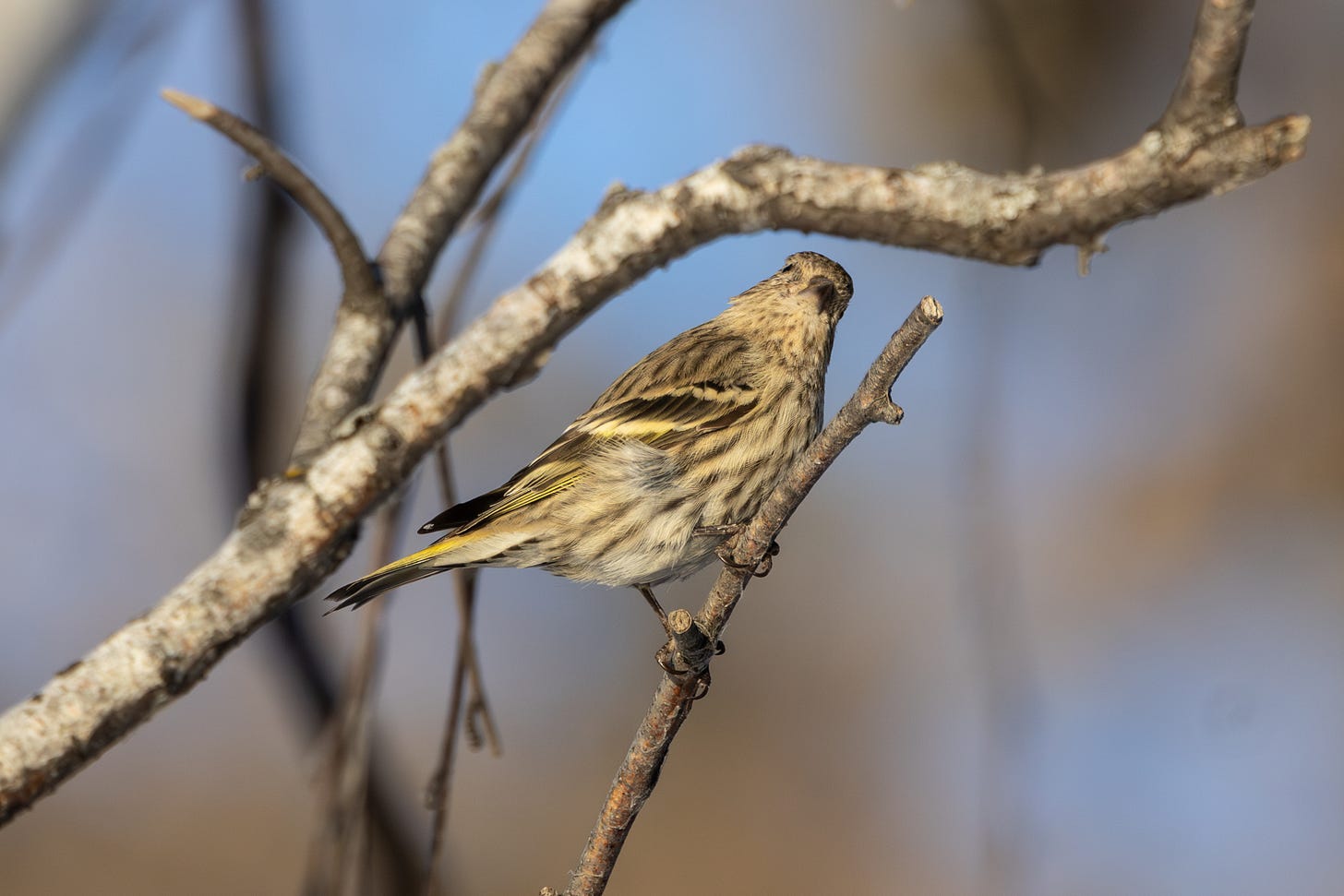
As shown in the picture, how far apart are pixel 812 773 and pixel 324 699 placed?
302 centimetres

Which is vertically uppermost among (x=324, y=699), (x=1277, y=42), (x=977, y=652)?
(x=1277, y=42)

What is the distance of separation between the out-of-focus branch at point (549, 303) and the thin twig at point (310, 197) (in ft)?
0.94

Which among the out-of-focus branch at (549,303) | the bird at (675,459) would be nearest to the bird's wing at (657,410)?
the bird at (675,459)

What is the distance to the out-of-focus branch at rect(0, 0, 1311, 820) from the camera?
2.11 m

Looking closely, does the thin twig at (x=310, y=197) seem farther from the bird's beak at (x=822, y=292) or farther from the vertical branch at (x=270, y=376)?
the bird's beak at (x=822, y=292)

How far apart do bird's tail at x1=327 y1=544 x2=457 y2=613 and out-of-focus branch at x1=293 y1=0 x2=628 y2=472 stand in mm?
439

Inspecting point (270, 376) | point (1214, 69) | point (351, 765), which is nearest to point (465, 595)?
point (351, 765)

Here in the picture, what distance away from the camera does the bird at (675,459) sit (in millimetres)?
2395

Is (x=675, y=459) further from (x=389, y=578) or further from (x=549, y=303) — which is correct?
(x=389, y=578)

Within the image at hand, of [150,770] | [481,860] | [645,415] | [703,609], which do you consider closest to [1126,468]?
[481,860]

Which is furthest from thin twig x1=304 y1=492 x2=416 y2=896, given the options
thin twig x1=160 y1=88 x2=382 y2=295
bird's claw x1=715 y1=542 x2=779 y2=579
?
bird's claw x1=715 y1=542 x2=779 y2=579

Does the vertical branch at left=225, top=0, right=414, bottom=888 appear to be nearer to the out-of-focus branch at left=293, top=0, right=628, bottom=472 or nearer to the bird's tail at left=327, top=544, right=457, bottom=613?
the out-of-focus branch at left=293, top=0, right=628, bottom=472

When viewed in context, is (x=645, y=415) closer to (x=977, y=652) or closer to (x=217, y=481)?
(x=977, y=652)

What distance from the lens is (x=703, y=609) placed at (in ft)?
5.90
